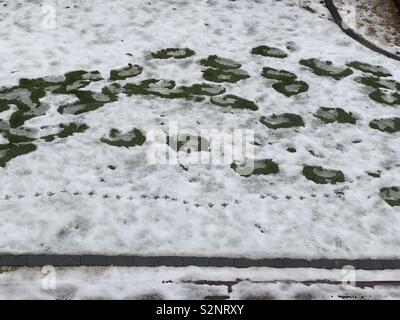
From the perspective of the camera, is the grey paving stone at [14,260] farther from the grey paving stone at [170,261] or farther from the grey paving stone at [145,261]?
the grey paving stone at [170,261]

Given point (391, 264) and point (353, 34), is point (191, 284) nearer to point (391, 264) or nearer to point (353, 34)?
point (391, 264)

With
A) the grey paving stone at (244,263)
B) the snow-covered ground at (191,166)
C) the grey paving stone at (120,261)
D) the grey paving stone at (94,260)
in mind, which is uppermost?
the snow-covered ground at (191,166)

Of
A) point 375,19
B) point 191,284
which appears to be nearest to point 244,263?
point 191,284

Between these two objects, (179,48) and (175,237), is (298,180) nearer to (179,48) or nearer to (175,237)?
(175,237)

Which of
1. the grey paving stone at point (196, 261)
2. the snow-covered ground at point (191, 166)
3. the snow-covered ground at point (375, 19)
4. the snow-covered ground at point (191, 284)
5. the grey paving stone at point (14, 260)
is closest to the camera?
the snow-covered ground at point (191, 284)

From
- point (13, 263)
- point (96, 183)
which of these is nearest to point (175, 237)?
point (96, 183)

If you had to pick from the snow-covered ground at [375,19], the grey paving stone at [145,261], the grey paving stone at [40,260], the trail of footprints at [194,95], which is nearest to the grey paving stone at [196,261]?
the grey paving stone at [145,261]
